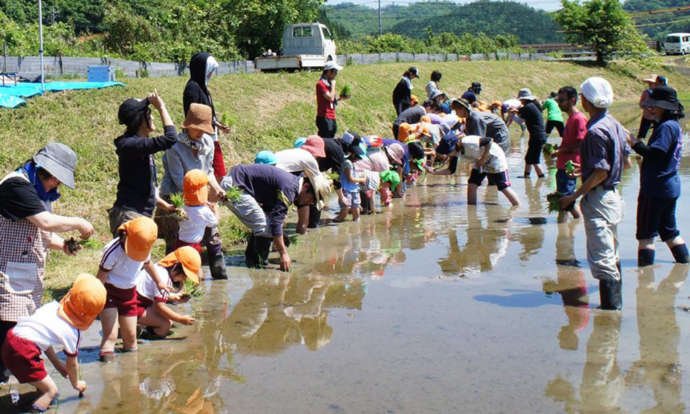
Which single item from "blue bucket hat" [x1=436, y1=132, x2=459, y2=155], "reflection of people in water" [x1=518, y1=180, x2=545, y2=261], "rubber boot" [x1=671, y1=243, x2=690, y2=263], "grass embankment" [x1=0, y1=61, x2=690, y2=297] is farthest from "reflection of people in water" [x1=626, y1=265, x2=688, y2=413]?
"grass embankment" [x1=0, y1=61, x2=690, y2=297]

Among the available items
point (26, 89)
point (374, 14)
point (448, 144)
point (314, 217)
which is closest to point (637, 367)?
point (314, 217)

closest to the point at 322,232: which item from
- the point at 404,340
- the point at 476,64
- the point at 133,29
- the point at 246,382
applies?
the point at 404,340

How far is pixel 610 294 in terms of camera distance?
7129 millimetres

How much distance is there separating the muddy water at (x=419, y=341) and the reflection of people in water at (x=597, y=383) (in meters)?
0.01

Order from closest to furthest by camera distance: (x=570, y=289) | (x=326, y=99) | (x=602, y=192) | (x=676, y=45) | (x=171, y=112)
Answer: (x=602, y=192) < (x=570, y=289) < (x=326, y=99) < (x=171, y=112) < (x=676, y=45)

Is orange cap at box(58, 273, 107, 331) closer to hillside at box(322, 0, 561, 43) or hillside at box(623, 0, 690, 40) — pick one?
hillside at box(623, 0, 690, 40)

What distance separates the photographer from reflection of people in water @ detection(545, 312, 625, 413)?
5.17 m

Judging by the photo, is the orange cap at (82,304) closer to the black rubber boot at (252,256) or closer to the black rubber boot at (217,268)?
the black rubber boot at (217,268)

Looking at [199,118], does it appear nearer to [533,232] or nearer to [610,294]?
[610,294]

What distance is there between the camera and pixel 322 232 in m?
10.8

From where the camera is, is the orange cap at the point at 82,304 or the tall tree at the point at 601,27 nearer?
the orange cap at the point at 82,304

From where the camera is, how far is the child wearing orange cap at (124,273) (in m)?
5.79

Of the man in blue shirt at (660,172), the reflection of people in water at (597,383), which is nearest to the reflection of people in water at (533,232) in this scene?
the man in blue shirt at (660,172)

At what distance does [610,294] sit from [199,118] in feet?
14.2
